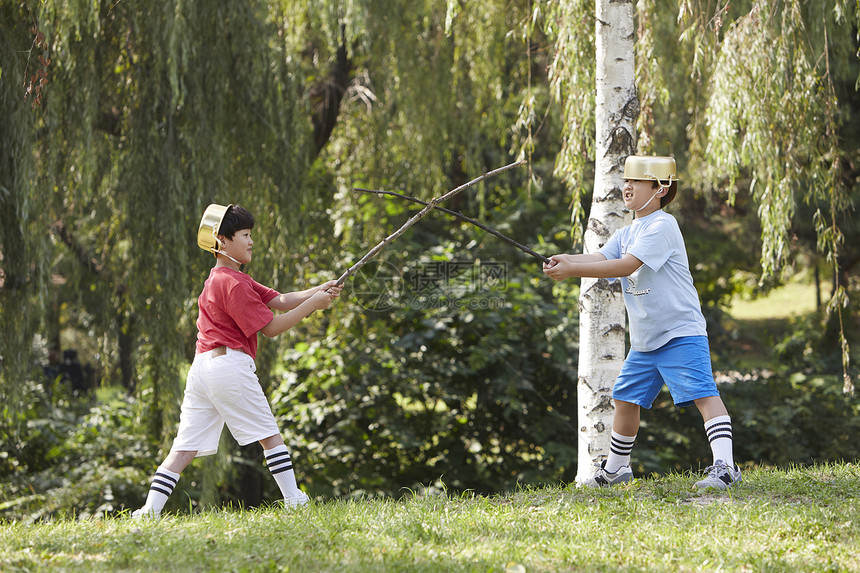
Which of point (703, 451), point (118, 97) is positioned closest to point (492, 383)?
point (703, 451)

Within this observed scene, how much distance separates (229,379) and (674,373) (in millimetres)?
2128

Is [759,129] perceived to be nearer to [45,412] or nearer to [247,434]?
[247,434]

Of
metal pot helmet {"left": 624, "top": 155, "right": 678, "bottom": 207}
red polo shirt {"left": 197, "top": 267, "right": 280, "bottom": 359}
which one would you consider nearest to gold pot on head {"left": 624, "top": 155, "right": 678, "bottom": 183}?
metal pot helmet {"left": 624, "top": 155, "right": 678, "bottom": 207}

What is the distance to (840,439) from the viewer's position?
31.4 ft

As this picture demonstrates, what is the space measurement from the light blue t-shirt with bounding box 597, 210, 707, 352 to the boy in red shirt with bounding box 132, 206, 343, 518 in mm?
1547

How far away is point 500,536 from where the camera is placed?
10.2 ft

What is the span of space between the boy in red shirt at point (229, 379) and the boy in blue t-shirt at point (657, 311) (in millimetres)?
1489

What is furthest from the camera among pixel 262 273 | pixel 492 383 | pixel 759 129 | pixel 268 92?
pixel 492 383

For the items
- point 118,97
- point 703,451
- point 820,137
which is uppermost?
point 118,97

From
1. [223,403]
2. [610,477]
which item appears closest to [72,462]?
[223,403]

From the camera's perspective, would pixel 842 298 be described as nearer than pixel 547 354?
Yes

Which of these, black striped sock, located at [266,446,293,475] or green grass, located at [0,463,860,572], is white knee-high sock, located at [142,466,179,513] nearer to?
green grass, located at [0,463,860,572]

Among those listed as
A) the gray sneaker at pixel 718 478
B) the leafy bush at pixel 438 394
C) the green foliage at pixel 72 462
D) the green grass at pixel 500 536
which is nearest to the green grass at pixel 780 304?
the leafy bush at pixel 438 394

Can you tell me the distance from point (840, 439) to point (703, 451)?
1.80m
